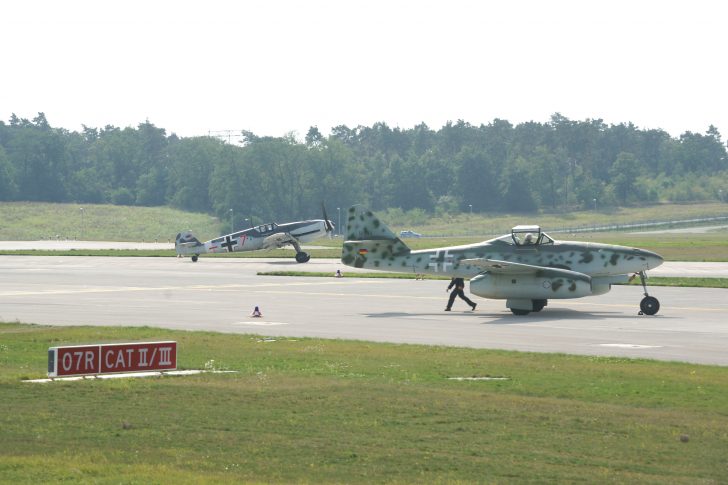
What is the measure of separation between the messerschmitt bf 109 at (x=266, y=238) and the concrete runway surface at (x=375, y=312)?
654 inches

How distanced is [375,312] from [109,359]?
17628 mm

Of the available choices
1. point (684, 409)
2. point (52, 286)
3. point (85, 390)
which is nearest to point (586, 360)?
point (684, 409)

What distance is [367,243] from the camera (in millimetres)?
39031

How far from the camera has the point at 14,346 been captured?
26.1 metres

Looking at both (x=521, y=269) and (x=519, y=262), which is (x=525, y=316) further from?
(x=519, y=262)

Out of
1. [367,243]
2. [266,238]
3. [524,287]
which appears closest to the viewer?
[524,287]

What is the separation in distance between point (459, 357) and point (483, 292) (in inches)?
434

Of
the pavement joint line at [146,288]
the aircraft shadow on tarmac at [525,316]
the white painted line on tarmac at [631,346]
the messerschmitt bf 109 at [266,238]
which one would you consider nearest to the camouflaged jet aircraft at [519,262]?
the aircraft shadow on tarmac at [525,316]

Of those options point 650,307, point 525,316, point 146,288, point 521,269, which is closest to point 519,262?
point 521,269

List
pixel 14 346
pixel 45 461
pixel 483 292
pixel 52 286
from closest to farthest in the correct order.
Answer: pixel 45 461
pixel 14 346
pixel 483 292
pixel 52 286

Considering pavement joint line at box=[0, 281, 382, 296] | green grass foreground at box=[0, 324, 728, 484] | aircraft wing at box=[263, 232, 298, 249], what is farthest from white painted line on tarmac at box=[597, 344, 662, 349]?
aircraft wing at box=[263, 232, 298, 249]

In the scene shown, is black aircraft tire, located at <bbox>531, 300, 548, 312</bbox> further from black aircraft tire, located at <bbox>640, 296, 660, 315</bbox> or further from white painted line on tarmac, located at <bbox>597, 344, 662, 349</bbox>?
white painted line on tarmac, located at <bbox>597, 344, 662, 349</bbox>

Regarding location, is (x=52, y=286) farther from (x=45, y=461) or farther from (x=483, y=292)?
(x=45, y=461)

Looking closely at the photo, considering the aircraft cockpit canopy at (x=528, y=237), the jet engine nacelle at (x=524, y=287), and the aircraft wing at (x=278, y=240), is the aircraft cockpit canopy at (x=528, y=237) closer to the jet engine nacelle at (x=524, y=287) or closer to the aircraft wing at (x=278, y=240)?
the jet engine nacelle at (x=524, y=287)
